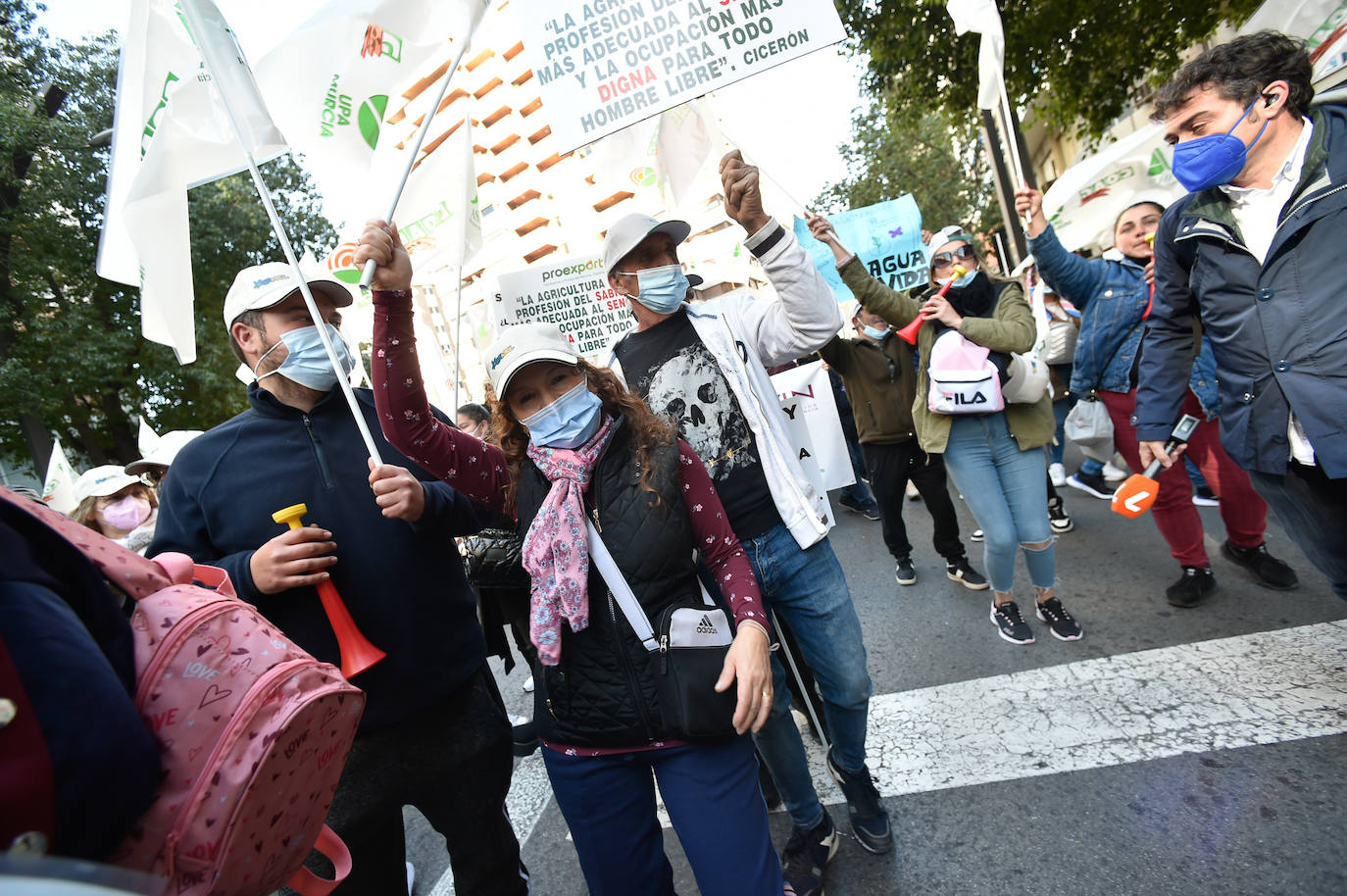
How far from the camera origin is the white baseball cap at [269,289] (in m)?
2.08

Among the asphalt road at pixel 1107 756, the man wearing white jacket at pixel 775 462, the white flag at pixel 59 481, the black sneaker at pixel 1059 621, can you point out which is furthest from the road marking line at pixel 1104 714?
the white flag at pixel 59 481

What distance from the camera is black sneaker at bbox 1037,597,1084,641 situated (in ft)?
11.8

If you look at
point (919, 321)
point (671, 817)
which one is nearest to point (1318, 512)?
point (919, 321)

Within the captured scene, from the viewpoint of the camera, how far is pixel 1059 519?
17.8 ft

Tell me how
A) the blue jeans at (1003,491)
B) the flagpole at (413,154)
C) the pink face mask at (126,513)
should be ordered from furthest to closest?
the pink face mask at (126,513) < the blue jeans at (1003,491) < the flagpole at (413,154)

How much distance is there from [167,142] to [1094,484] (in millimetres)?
6676

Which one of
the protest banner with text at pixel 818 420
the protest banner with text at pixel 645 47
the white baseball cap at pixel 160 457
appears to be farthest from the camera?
the white baseball cap at pixel 160 457

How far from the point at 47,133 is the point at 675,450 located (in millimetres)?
14846

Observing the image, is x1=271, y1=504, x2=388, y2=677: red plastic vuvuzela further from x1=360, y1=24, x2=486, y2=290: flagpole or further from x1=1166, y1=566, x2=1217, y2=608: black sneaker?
x1=1166, y1=566, x2=1217, y2=608: black sneaker

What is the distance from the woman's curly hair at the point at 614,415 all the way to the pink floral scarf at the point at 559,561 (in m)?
0.15

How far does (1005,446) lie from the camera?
143 inches

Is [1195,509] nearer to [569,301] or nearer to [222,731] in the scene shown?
[569,301]

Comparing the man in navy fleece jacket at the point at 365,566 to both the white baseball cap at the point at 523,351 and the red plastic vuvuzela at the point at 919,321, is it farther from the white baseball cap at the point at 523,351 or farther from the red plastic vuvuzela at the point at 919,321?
the red plastic vuvuzela at the point at 919,321

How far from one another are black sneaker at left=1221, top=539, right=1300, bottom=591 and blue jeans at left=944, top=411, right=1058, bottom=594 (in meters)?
1.13
